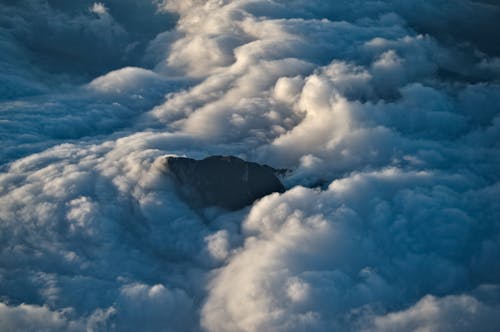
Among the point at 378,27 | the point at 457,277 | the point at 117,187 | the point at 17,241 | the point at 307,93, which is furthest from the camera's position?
the point at 378,27

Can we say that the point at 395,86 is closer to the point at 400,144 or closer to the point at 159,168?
the point at 400,144

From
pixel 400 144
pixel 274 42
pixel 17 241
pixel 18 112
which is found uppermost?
pixel 274 42

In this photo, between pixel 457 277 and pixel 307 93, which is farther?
pixel 307 93

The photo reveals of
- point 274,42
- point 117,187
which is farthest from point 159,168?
point 274,42

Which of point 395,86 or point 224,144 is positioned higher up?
point 395,86

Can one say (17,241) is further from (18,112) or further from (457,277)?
(457,277)

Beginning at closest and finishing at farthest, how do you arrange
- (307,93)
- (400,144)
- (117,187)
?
(117,187) < (400,144) < (307,93)
